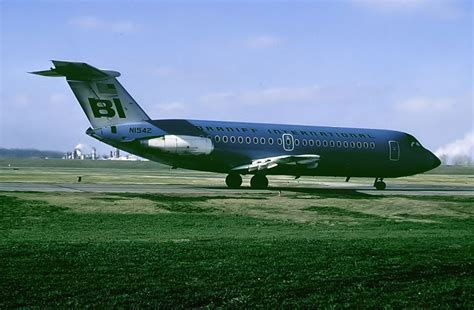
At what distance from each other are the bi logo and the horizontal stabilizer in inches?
50.7

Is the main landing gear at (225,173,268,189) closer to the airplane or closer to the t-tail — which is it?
the airplane

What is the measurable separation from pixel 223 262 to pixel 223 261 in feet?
0.41

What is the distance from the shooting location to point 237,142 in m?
37.6

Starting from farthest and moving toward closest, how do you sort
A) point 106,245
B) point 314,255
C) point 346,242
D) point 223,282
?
point 346,242 → point 106,245 → point 314,255 → point 223,282

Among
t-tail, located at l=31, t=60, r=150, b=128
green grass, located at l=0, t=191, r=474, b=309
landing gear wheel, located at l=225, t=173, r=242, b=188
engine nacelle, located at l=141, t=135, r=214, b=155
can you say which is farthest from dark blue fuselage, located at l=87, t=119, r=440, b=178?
green grass, located at l=0, t=191, r=474, b=309

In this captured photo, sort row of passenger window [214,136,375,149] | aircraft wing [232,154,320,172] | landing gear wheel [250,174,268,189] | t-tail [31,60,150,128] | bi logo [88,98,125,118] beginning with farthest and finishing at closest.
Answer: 1. landing gear wheel [250,174,268,189]
2. row of passenger window [214,136,375,149]
3. aircraft wing [232,154,320,172]
4. bi logo [88,98,125,118]
5. t-tail [31,60,150,128]

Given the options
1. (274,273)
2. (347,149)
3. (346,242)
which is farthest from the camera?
(347,149)

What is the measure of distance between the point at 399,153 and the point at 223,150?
13497mm

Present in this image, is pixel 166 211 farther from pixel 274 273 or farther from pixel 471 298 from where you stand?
pixel 471 298

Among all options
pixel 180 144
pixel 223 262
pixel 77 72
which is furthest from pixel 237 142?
pixel 223 262

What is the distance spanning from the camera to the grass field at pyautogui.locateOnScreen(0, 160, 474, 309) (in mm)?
8680

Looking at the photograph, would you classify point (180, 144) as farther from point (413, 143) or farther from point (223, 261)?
point (223, 261)

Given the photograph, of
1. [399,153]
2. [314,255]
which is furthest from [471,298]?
[399,153]

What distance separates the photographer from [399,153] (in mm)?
43281
